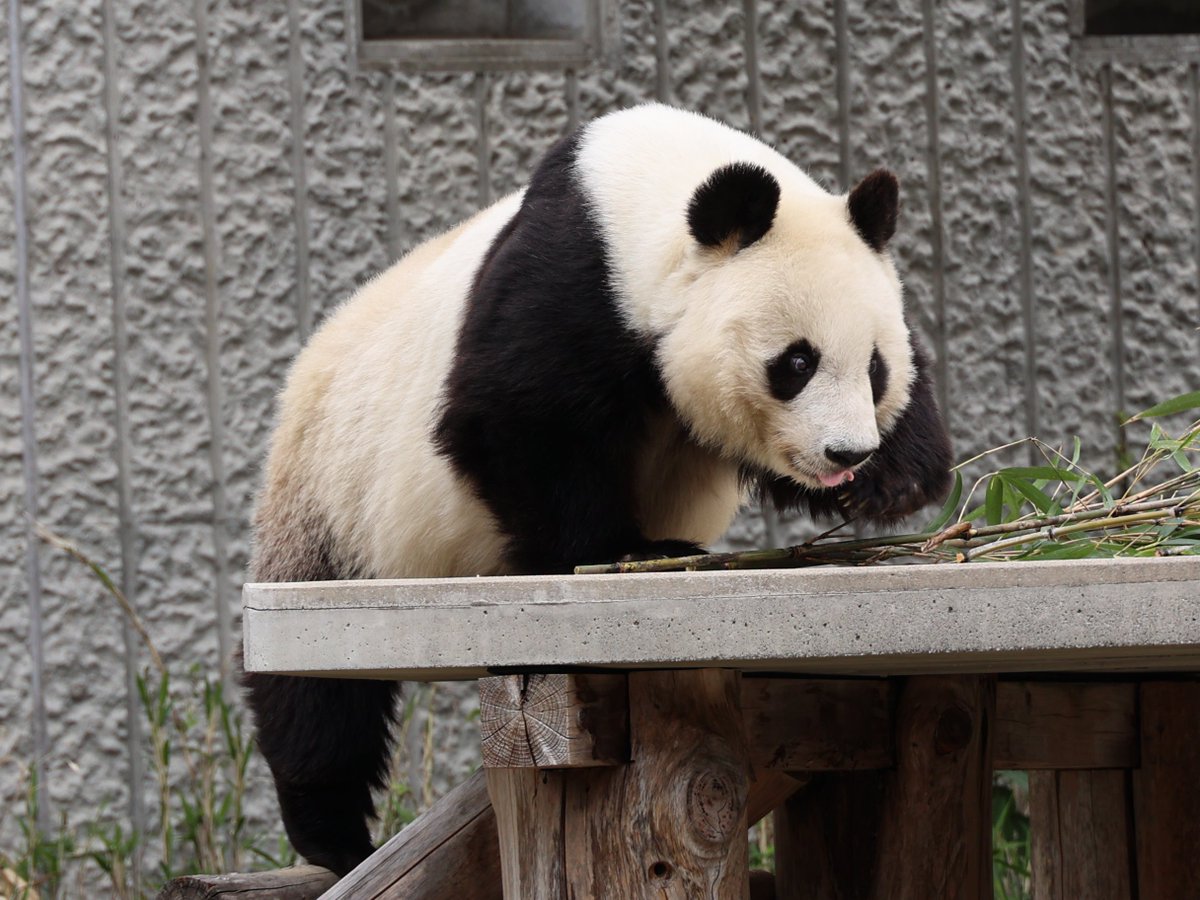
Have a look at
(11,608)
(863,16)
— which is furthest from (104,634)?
(863,16)

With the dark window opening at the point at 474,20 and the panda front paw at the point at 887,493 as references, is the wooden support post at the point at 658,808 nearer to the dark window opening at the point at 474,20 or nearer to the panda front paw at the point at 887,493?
the panda front paw at the point at 887,493

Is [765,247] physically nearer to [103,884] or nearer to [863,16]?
[863,16]

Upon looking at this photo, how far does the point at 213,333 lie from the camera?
4.11 metres

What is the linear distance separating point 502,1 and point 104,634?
1.96m

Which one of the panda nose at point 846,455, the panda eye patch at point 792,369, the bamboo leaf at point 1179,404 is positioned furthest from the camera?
the panda eye patch at point 792,369

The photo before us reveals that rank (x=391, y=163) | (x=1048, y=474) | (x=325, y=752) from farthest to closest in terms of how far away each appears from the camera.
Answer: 1. (x=391, y=163)
2. (x=325, y=752)
3. (x=1048, y=474)

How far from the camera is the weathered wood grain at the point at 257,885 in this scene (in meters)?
2.48

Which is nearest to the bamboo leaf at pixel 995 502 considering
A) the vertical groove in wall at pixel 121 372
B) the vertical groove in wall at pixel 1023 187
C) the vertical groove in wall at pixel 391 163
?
the vertical groove in wall at pixel 1023 187

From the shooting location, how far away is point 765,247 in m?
2.30

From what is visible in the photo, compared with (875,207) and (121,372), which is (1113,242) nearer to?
(875,207)

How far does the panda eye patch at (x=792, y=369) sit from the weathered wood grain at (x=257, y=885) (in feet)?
3.82

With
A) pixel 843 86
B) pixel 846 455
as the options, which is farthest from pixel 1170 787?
pixel 843 86

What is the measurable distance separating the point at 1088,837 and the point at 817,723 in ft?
1.76

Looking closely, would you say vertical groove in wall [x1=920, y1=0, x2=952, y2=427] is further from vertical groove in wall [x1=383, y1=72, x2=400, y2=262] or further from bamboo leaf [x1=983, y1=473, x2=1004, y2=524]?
bamboo leaf [x1=983, y1=473, x2=1004, y2=524]
